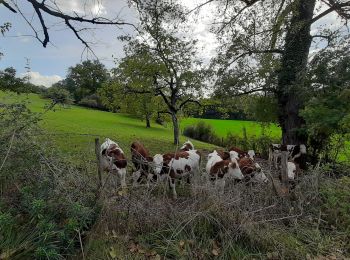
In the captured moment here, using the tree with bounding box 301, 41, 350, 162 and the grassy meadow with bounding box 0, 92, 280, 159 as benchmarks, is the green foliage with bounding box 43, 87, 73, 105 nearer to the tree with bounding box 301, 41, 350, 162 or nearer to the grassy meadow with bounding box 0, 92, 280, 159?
the grassy meadow with bounding box 0, 92, 280, 159

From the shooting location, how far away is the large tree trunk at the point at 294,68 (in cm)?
1339

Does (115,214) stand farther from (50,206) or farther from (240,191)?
(240,191)

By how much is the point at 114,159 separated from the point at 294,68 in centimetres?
898

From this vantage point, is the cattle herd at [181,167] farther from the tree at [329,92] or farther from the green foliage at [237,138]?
the green foliage at [237,138]

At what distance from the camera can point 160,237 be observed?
5.41 meters

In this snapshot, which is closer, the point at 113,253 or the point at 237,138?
the point at 113,253

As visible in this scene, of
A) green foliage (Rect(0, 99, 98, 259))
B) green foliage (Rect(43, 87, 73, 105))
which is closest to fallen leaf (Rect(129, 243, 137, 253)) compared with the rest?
green foliage (Rect(0, 99, 98, 259))

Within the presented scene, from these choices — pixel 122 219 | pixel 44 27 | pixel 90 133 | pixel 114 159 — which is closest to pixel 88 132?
pixel 90 133

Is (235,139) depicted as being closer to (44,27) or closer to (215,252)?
(44,27)

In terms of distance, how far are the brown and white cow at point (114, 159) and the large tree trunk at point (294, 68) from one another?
720cm

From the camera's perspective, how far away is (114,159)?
8.40 metres

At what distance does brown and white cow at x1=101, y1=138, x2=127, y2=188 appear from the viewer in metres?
7.42

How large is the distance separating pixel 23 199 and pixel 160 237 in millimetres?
2142

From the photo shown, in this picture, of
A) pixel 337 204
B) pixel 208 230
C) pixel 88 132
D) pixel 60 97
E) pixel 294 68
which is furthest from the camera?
pixel 88 132
